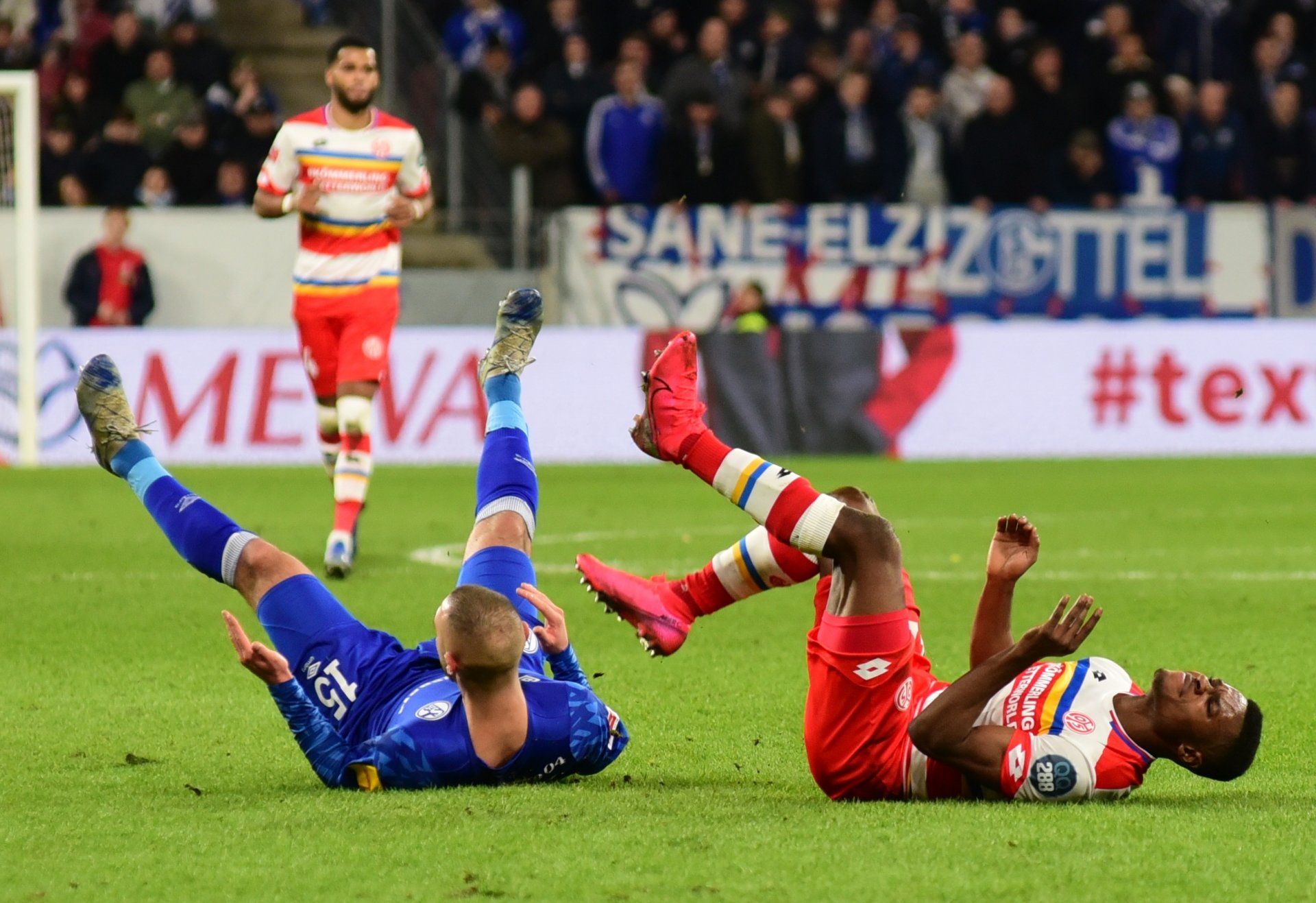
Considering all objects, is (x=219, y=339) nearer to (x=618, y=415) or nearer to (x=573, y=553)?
(x=618, y=415)

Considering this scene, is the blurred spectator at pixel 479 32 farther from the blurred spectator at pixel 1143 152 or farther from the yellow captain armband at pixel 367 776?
the yellow captain armband at pixel 367 776

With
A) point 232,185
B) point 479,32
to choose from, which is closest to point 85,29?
point 232,185

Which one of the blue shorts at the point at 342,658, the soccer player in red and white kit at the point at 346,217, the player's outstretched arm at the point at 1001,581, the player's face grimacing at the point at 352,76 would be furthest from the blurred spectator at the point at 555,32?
the player's outstretched arm at the point at 1001,581

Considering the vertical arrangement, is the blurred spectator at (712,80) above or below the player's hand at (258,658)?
above

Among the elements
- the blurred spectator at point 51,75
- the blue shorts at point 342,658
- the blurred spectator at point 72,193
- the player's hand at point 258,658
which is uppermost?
the blurred spectator at point 51,75

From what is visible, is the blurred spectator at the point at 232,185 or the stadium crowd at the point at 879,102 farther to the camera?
the stadium crowd at the point at 879,102

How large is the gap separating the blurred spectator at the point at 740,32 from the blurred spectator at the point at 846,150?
1370 mm

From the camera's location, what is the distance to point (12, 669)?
740 cm

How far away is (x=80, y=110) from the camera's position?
1942 centimetres

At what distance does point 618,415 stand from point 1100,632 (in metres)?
9.02

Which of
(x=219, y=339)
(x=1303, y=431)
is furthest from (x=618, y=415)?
(x=1303, y=431)

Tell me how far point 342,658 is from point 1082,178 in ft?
50.8

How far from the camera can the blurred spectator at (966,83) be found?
66.7 ft

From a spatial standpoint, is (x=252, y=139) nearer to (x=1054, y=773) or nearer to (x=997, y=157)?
(x=997, y=157)
